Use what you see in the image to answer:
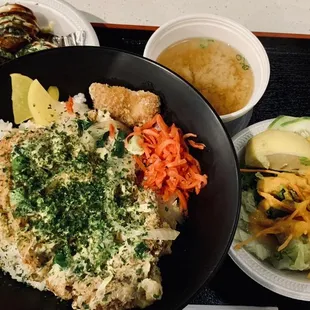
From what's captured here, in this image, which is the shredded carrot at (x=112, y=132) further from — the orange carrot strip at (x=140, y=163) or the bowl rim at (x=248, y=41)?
the bowl rim at (x=248, y=41)

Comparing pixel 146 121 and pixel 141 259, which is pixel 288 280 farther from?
pixel 146 121

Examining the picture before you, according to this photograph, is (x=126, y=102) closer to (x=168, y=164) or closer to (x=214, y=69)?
(x=168, y=164)

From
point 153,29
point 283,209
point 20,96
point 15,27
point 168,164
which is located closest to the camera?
point 168,164

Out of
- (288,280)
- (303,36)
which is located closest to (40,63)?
(288,280)

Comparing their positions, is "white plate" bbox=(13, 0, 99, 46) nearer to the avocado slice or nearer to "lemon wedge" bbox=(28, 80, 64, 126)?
"lemon wedge" bbox=(28, 80, 64, 126)

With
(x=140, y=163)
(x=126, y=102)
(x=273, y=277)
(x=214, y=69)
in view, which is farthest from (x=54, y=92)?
(x=273, y=277)
